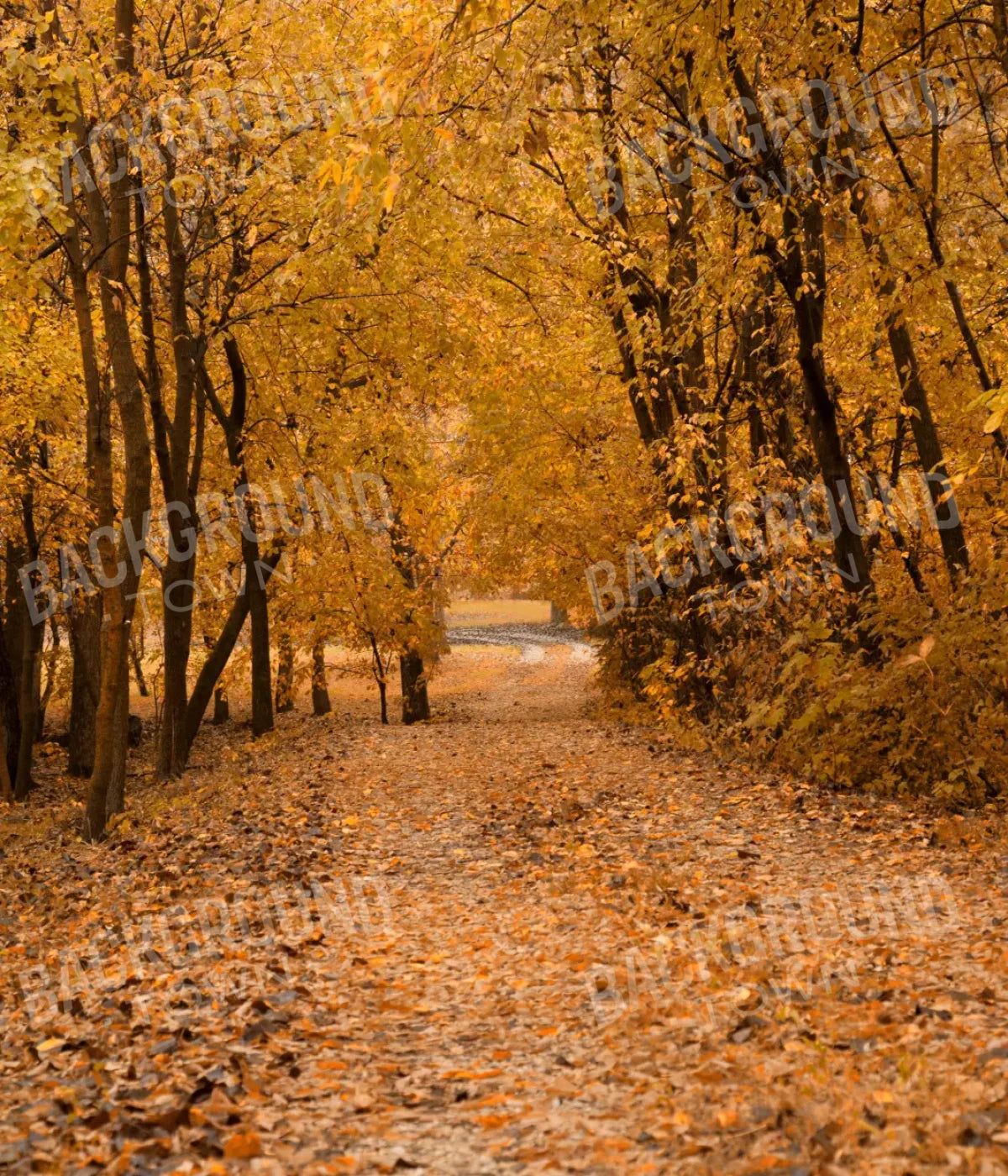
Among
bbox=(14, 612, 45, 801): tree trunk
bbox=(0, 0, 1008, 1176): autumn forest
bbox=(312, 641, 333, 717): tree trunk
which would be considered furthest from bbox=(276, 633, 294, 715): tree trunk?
bbox=(14, 612, 45, 801): tree trunk

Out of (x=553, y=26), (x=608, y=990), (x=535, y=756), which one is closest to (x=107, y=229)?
(x=553, y=26)

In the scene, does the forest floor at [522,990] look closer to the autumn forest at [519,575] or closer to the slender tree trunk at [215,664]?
the autumn forest at [519,575]

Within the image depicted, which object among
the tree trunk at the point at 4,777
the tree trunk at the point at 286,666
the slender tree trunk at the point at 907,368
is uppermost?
the slender tree trunk at the point at 907,368

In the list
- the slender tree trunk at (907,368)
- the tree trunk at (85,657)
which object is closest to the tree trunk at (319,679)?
the tree trunk at (85,657)

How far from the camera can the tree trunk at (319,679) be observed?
21733 millimetres

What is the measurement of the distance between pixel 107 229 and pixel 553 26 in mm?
5576

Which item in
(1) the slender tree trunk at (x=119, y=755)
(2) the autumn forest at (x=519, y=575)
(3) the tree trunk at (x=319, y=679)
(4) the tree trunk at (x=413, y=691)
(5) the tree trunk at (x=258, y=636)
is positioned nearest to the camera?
(2) the autumn forest at (x=519, y=575)

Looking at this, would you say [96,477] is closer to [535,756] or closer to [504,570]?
[535,756]

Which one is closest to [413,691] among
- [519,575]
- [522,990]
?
[519,575]

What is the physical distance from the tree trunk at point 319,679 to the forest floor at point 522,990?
10.7 metres

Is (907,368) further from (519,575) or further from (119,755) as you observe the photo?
(519,575)

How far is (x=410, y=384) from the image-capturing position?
18891 millimetres

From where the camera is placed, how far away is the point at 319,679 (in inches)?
936

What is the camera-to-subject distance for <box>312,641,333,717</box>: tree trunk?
21733 millimetres
